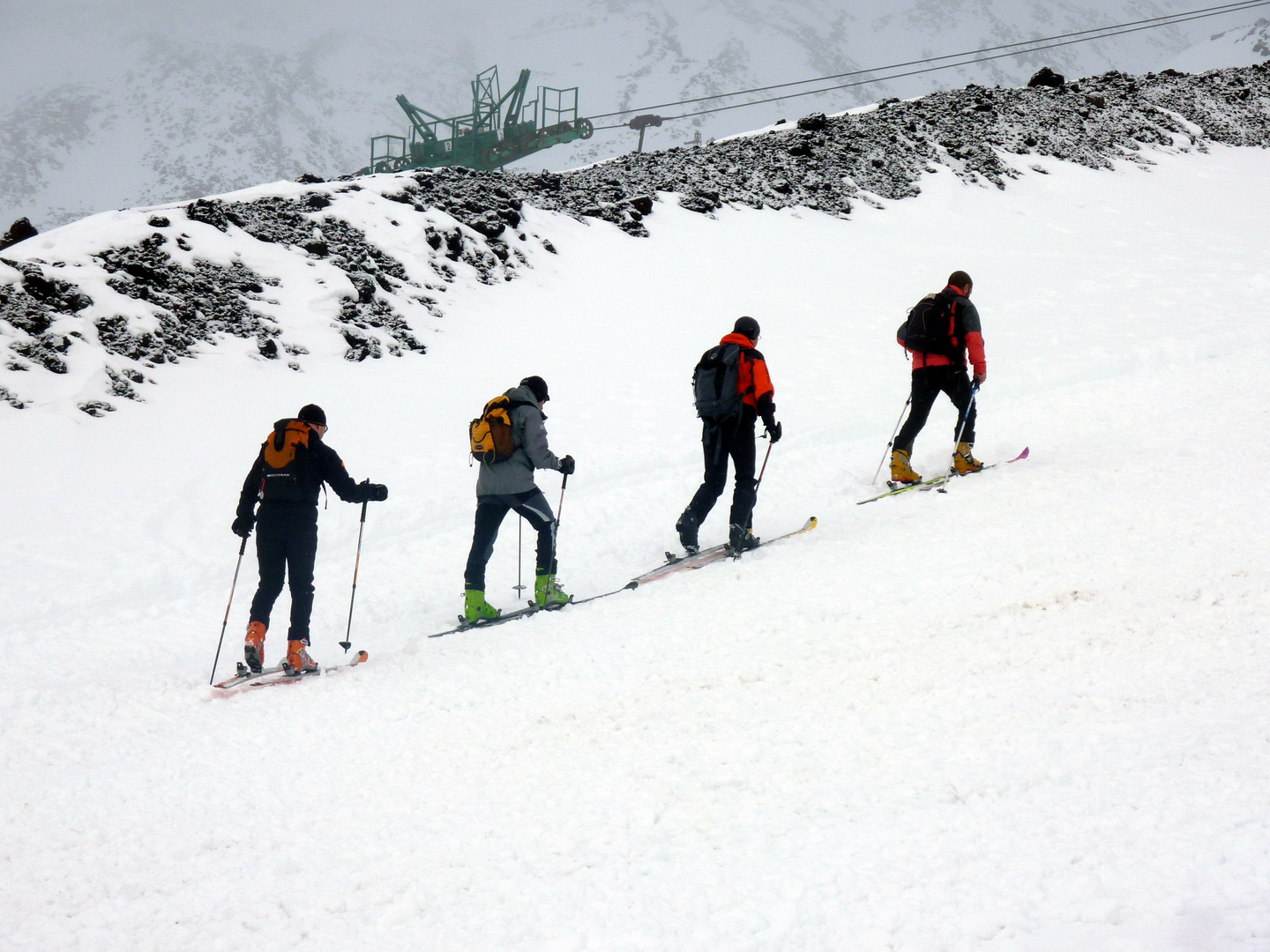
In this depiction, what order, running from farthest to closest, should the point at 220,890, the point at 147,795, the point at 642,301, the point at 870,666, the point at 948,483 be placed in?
the point at 642,301 < the point at 948,483 < the point at 870,666 < the point at 147,795 < the point at 220,890

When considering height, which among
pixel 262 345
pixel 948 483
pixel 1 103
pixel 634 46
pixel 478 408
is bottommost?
pixel 948 483

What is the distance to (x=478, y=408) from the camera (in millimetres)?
11641

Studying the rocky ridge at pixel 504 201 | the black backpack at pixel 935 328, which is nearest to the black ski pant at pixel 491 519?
the black backpack at pixel 935 328

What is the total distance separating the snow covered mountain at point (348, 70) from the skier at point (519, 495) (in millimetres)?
98028

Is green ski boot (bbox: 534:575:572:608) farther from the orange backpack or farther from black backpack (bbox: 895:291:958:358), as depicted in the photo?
black backpack (bbox: 895:291:958:358)

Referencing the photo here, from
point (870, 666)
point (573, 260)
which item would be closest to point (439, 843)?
point (870, 666)

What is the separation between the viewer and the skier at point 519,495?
6105 millimetres

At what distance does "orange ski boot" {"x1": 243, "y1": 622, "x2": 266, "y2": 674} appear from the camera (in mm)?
5520

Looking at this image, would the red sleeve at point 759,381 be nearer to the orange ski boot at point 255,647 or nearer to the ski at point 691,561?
the ski at point 691,561

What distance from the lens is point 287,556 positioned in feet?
18.7

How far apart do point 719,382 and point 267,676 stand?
12.3 feet

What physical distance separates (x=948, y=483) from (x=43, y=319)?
1106 centimetres

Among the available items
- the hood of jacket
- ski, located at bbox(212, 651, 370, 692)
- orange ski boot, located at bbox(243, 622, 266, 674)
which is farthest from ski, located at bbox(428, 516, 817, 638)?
the hood of jacket

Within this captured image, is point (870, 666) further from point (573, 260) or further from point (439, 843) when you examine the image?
point (573, 260)
